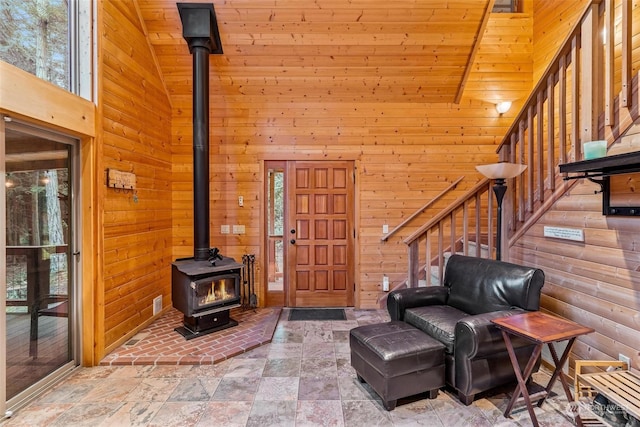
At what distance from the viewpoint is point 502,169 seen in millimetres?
2891

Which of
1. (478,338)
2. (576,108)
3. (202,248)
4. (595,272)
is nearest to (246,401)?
(478,338)

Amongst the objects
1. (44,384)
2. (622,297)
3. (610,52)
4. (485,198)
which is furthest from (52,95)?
(485,198)

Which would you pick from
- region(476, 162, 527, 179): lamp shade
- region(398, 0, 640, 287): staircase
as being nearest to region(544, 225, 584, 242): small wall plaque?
region(398, 0, 640, 287): staircase

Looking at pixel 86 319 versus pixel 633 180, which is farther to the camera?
pixel 86 319

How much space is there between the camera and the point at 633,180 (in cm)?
202

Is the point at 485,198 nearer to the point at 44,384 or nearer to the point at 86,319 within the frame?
the point at 86,319

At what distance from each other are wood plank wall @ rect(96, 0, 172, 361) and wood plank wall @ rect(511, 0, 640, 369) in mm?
4018

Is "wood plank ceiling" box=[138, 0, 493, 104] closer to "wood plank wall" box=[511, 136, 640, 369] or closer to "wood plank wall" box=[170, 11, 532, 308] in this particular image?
"wood plank wall" box=[170, 11, 532, 308]

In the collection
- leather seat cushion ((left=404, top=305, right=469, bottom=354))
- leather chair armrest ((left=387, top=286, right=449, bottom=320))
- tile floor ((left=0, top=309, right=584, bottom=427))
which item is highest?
leather chair armrest ((left=387, top=286, right=449, bottom=320))

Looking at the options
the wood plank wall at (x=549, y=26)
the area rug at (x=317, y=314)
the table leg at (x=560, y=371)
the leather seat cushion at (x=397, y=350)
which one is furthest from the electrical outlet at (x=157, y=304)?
the wood plank wall at (x=549, y=26)

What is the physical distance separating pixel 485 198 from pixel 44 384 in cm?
513

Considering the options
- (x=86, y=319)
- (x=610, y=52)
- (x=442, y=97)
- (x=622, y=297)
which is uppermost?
(x=442, y=97)

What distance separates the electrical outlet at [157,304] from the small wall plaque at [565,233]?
4.28m

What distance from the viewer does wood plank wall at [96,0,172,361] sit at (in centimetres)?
297
